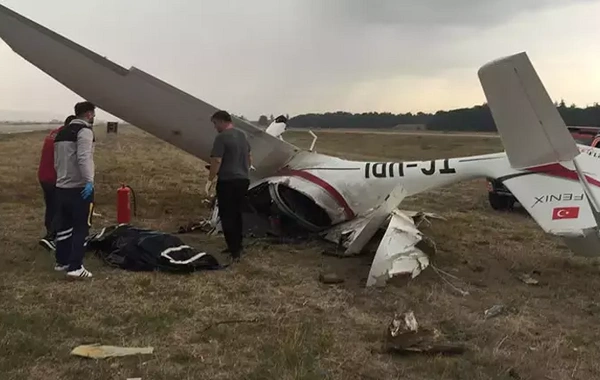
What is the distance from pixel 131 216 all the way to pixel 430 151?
97.7ft

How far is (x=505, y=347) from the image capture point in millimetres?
4750

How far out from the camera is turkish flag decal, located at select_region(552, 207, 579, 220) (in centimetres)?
595

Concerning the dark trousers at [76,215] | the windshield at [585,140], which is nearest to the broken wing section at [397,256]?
the dark trousers at [76,215]

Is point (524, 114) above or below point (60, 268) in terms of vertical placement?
above

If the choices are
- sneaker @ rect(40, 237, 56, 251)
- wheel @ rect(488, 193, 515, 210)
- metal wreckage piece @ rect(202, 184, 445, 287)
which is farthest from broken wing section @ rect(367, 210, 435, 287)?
wheel @ rect(488, 193, 515, 210)

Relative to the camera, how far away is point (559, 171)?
6.27 m

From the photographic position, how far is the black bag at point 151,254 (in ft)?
21.7

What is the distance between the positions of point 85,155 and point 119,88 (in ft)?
→ 7.65

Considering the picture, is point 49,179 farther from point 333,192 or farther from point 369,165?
point 369,165

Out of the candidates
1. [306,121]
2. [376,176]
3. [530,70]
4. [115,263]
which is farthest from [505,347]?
[306,121]

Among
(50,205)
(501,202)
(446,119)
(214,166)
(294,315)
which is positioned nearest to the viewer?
(294,315)

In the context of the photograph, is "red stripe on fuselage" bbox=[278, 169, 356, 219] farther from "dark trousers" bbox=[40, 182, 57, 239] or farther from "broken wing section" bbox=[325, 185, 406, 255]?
"dark trousers" bbox=[40, 182, 57, 239]

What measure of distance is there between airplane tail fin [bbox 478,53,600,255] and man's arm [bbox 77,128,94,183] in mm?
4045

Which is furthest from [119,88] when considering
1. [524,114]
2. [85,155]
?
[524,114]
